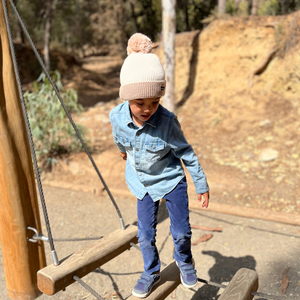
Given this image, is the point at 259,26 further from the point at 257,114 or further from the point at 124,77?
the point at 124,77

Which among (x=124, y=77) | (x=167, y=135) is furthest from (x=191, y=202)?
(x=124, y=77)

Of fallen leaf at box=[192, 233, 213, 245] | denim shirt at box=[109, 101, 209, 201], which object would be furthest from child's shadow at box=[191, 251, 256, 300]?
denim shirt at box=[109, 101, 209, 201]

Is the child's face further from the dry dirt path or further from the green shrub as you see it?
the green shrub

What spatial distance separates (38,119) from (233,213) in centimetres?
380

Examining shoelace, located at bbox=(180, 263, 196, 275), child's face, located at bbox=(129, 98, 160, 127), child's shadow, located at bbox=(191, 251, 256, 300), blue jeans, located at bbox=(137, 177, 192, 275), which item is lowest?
child's shadow, located at bbox=(191, 251, 256, 300)

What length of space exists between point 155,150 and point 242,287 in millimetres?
1140

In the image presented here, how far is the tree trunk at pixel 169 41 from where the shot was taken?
23.5 feet

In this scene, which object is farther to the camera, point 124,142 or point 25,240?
point 25,240

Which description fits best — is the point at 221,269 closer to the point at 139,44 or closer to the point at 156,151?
the point at 156,151

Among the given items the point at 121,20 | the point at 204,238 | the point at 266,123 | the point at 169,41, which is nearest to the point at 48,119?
the point at 169,41

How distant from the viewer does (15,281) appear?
104 inches

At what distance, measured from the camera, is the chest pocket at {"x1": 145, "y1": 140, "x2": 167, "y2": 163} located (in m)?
1.80

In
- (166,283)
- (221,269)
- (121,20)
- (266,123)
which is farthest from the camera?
(121,20)

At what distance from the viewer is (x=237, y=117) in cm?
732
